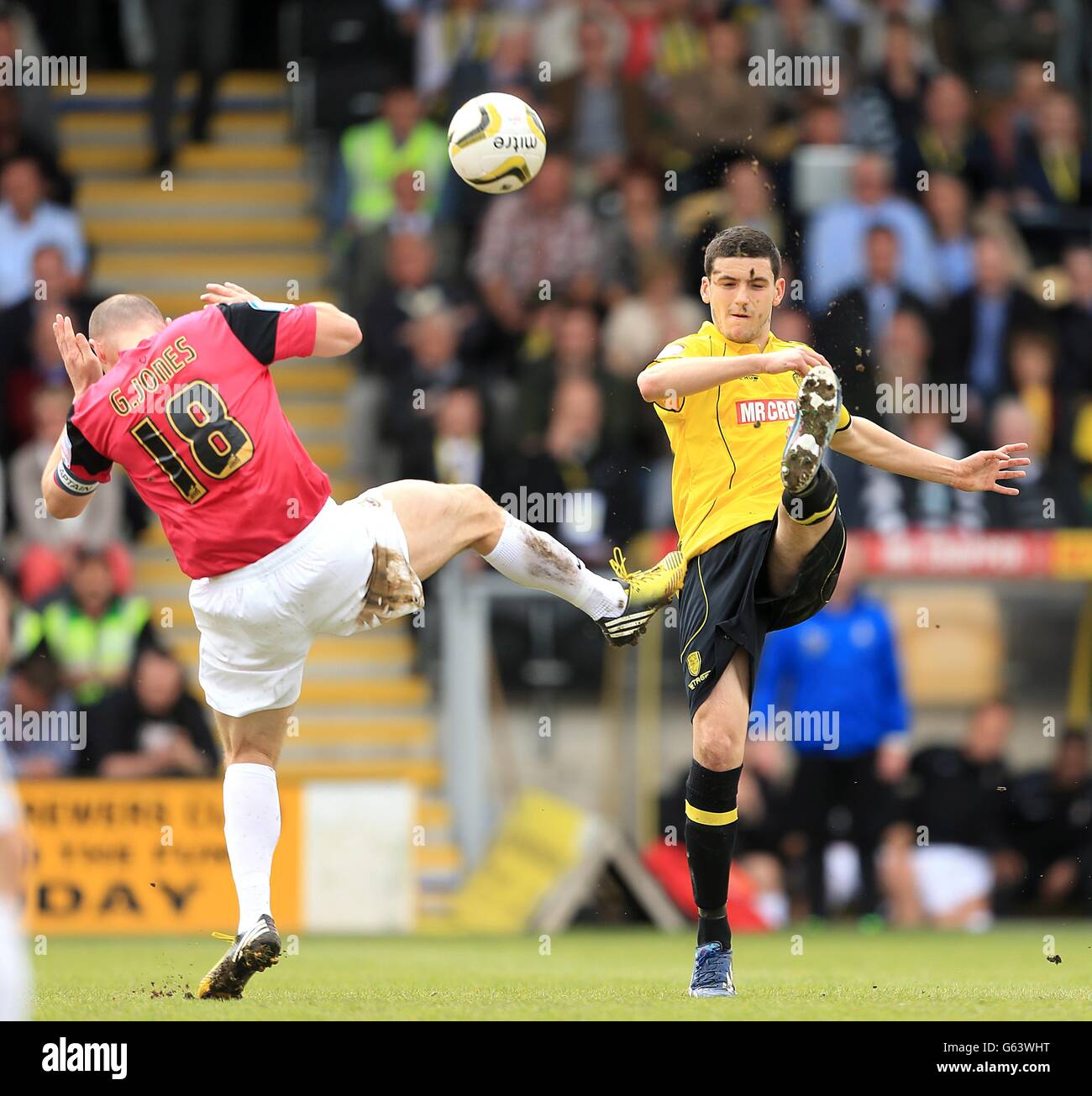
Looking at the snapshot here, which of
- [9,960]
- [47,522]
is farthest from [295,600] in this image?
[47,522]

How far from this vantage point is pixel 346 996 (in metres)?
7.68

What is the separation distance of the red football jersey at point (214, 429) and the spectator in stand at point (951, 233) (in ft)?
28.2

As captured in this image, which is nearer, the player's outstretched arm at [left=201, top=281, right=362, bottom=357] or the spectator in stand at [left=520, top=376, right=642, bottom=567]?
the player's outstretched arm at [left=201, top=281, right=362, bottom=357]

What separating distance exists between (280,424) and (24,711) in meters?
6.17

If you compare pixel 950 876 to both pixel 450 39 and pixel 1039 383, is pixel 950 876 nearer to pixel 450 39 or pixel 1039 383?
pixel 1039 383

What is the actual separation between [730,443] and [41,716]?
21.5 ft

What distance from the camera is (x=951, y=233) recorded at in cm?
1548

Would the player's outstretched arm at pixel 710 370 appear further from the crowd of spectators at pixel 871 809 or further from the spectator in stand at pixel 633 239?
the spectator in stand at pixel 633 239

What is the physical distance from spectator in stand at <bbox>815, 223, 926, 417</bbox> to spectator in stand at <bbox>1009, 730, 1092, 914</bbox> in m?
2.70

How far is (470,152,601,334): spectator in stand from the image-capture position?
14852mm

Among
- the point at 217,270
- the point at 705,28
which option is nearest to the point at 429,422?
the point at 217,270

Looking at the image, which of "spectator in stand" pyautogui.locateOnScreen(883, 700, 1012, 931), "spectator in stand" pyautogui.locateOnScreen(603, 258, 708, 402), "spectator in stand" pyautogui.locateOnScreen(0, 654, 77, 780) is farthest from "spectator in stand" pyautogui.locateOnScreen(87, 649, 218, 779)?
"spectator in stand" pyautogui.locateOnScreen(883, 700, 1012, 931)

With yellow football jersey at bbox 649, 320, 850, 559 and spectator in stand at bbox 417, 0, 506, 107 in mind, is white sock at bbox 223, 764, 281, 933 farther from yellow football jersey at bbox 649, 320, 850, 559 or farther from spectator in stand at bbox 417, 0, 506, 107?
spectator in stand at bbox 417, 0, 506, 107

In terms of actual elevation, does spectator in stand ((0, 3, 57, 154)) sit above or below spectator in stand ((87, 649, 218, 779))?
above
